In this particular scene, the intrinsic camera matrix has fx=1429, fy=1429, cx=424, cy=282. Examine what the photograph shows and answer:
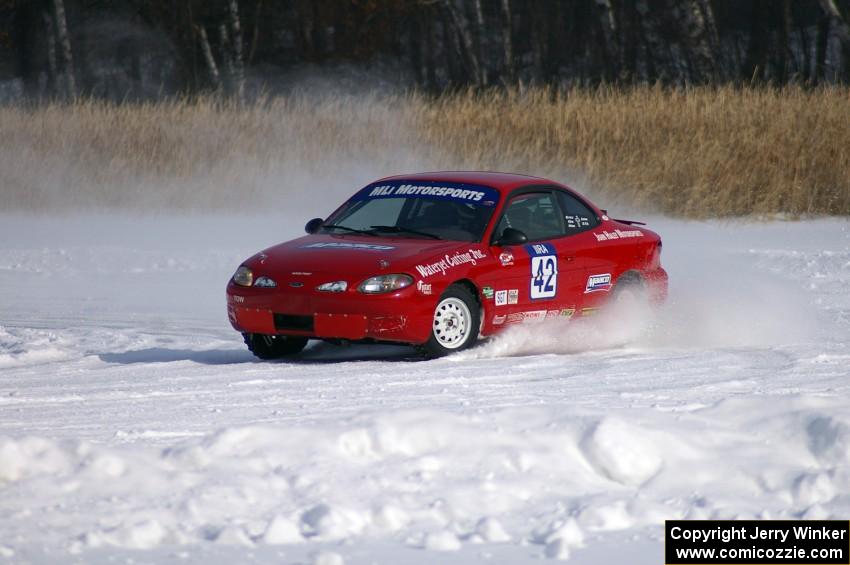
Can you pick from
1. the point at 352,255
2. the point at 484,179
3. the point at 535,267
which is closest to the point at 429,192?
the point at 484,179

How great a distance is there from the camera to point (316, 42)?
4419cm

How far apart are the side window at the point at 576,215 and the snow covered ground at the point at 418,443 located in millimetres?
744

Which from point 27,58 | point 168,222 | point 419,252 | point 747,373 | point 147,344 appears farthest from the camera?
point 27,58

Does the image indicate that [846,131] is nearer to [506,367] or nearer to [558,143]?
[558,143]

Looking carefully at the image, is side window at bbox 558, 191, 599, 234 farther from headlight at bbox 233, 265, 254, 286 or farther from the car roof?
headlight at bbox 233, 265, 254, 286

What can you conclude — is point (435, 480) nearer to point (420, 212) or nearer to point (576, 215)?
point (420, 212)

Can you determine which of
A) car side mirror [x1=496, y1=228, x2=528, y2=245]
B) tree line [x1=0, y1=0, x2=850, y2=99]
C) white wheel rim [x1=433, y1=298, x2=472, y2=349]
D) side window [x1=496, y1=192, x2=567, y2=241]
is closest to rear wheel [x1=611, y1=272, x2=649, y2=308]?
side window [x1=496, y1=192, x2=567, y2=241]

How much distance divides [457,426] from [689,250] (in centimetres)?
1170

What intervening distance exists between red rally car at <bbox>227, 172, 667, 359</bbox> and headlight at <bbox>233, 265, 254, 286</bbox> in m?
0.01

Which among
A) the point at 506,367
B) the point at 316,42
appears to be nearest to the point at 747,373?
the point at 506,367

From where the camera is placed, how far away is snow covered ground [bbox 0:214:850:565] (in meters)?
5.56

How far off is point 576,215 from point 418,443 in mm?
5066

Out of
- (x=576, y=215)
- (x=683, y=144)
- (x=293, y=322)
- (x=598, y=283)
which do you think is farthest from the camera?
(x=683, y=144)

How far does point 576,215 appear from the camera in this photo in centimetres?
1129
